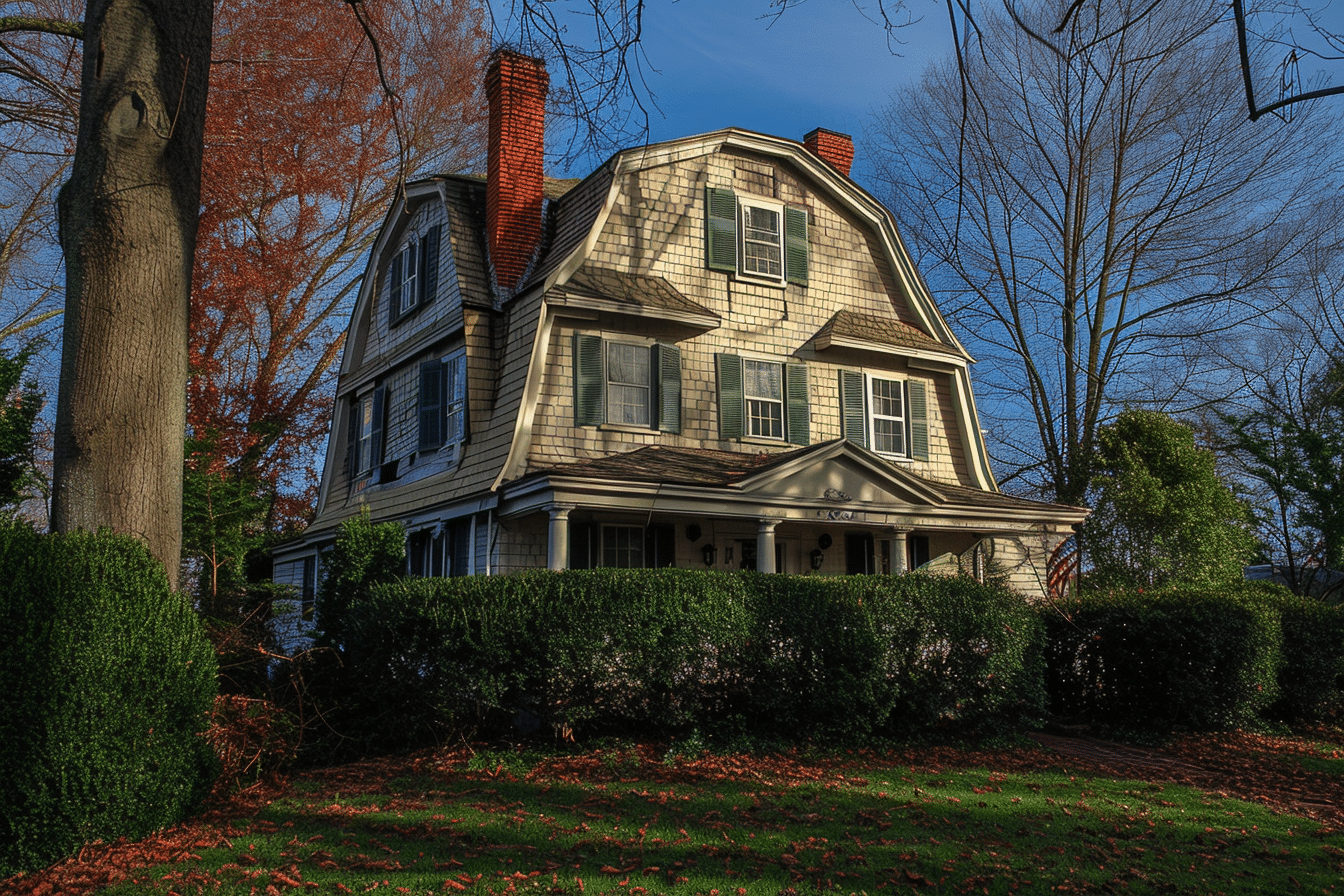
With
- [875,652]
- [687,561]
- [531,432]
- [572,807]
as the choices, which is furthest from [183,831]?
[687,561]

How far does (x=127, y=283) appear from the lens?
21.3 ft

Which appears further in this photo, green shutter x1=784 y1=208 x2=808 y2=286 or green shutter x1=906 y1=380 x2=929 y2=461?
green shutter x1=906 y1=380 x2=929 y2=461

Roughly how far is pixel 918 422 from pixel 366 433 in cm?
982

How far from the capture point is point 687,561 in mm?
14508

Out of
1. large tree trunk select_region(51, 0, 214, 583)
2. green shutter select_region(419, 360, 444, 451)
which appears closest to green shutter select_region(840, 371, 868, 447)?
green shutter select_region(419, 360, 444, 451)

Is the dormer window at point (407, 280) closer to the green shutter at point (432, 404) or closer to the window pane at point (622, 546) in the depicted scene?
the green shutter at point (432, 404)

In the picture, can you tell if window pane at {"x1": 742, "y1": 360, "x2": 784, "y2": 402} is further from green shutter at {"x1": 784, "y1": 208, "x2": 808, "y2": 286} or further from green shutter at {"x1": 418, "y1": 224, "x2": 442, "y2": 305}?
green shutter at {"x1": 418, "y1": 224, "x2": 442, "y2": 305}

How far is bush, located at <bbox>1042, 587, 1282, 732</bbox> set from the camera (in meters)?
11.0

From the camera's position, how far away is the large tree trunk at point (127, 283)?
20.9ft

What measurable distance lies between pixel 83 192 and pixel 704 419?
947cm

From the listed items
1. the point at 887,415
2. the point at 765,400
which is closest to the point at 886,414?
the point at 887,415

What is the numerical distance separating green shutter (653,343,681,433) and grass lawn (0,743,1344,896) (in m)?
6.63

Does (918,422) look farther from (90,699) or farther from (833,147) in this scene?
(90,699)

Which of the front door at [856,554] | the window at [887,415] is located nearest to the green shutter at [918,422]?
the window at [887,415]
